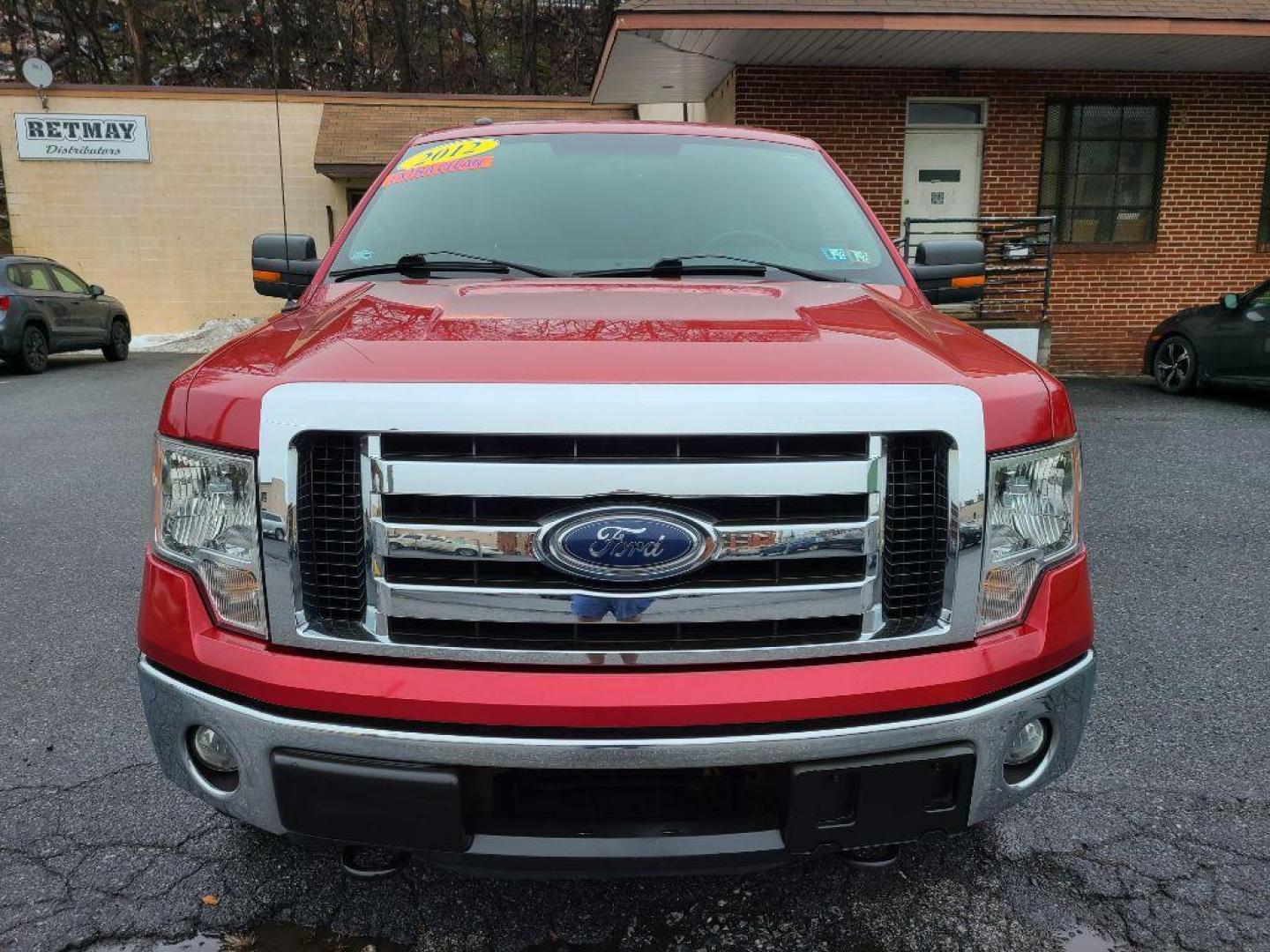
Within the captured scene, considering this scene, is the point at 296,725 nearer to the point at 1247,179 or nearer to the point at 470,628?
the point at 470,628

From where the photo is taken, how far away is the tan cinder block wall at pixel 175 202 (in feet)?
55.8

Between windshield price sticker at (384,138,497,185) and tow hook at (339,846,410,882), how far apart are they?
2.18 meters

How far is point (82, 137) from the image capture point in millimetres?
16922

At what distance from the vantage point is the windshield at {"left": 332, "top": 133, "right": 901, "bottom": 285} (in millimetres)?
2766

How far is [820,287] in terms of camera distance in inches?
99.0

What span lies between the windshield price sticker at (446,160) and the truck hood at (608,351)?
3.46 ft

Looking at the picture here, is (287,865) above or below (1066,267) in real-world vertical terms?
below

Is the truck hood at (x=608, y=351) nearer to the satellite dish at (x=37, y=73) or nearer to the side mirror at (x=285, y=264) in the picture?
→ the side mirror at (x=285, y=264)

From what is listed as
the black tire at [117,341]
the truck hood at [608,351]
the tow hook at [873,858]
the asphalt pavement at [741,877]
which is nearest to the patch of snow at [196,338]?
the black tire at [117,341]

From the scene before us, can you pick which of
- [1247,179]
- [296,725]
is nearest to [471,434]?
[296,725]

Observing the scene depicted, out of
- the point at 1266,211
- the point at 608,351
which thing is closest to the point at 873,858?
the point at 608,351

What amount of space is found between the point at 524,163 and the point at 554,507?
1877 millimetres

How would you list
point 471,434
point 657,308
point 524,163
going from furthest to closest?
point 524,163 < point 657,308 < point 471,434

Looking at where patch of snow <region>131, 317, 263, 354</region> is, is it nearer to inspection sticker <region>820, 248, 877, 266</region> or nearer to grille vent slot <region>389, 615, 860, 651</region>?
inspection sticker <region>820, 248, 877, 266</region>
